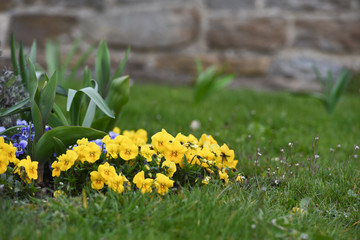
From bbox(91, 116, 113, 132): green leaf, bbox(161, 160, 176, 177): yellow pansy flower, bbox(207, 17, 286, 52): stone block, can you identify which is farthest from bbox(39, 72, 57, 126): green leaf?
bbox(207, 17, 286, 52): stone block

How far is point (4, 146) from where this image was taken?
1.53 metres

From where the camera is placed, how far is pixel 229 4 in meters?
5.11

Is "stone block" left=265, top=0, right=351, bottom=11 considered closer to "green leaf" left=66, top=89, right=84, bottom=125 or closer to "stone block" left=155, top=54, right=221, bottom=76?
"stone block" left=155, top=54, right=221, bottom=76

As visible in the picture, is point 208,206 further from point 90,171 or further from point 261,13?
point 261,13

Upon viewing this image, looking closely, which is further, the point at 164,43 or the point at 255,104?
the point at 164,43

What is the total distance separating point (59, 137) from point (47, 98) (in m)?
0.18

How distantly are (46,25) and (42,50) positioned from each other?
351mm

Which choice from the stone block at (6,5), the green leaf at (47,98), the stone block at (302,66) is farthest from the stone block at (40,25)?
Result: the green leaf at (47,98)

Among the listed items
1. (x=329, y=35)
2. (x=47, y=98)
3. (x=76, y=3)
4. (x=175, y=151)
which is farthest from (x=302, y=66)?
(x=47, y=98)

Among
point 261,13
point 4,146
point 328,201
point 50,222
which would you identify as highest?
point 261,13

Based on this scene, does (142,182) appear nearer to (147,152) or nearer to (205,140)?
(147,152)

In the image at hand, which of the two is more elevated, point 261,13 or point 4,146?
point 261,13

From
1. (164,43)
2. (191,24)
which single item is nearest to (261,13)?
(191,24)

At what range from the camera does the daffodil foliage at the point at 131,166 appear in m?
1.54
